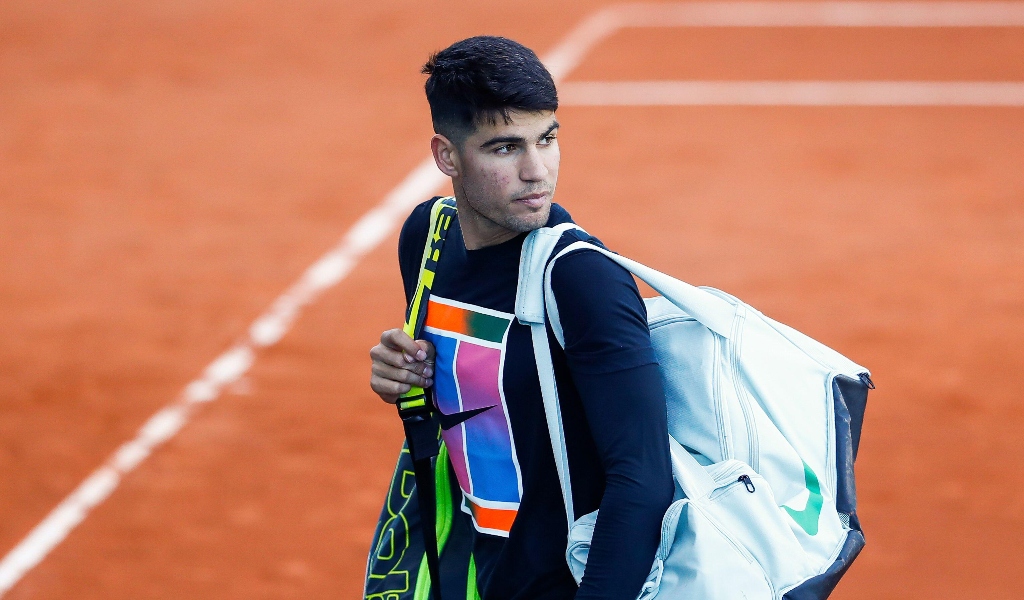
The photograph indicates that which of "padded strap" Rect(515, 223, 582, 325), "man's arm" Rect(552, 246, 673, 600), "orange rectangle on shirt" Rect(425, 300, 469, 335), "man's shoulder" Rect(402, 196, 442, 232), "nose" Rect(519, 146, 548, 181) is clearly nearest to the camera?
"man's arm" Rect(552, 246, 673, 600)

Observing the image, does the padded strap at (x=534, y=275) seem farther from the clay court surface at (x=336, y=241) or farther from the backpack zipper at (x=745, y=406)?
the clay court surface at (x=336, y=241)

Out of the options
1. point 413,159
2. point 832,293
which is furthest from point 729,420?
point 413,159

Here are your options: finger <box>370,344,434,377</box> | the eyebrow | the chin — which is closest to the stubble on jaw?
the chin

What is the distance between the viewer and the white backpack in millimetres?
2201

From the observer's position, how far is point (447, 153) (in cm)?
253

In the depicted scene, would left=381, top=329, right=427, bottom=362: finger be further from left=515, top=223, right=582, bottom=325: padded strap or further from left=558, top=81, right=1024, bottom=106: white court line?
left=558, top=81, right=1024, bottom=106: white court line

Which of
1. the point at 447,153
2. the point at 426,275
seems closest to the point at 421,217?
the point at 426,275

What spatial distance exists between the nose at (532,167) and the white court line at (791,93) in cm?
934

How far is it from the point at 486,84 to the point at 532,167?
0.57 feet

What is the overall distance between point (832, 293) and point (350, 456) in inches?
125

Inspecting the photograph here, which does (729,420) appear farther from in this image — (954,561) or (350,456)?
(350,456)

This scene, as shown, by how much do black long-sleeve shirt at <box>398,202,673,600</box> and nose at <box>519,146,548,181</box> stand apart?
100mm

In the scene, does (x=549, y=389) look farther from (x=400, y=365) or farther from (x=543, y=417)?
(x=400, y=365)

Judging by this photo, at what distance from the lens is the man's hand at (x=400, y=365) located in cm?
254
